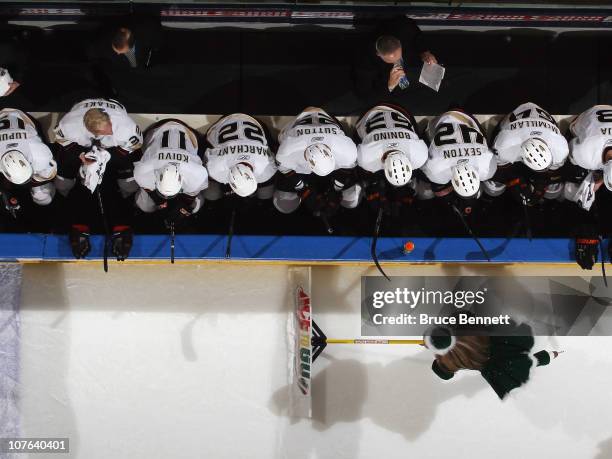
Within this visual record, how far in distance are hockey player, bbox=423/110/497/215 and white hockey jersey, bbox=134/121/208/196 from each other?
159 centimetres

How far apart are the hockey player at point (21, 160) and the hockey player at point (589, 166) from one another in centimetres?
363

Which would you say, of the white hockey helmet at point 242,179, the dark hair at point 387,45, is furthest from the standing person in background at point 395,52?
the white hockey helmet at point 242,179

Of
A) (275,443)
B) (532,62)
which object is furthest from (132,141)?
(532,62)

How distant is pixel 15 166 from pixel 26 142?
244 mm

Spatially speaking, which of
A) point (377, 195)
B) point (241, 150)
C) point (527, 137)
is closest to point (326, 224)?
point (377, 195)

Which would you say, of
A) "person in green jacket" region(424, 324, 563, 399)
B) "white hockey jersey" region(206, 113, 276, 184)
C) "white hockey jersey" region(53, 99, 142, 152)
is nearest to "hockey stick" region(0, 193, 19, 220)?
"white hockey jersey" region(53, 99, 142, 152)

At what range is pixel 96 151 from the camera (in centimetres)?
441

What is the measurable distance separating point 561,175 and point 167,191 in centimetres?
276

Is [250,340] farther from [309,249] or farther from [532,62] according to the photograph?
[532,62]

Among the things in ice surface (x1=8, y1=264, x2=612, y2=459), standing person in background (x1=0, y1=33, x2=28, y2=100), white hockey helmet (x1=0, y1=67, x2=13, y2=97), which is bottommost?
ice surface (x1=8, y1=264, x2=612, y2=459)

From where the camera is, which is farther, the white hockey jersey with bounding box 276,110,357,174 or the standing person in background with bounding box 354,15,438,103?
the standing person in background with bounding box 354,15,438,103

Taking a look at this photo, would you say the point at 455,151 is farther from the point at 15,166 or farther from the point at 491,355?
the point at 15,166

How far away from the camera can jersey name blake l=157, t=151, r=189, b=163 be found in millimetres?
4402

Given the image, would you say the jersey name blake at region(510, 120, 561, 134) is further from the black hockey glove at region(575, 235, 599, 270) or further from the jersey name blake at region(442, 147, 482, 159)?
the black hockey glove at region(575, 235, 599, 270)
